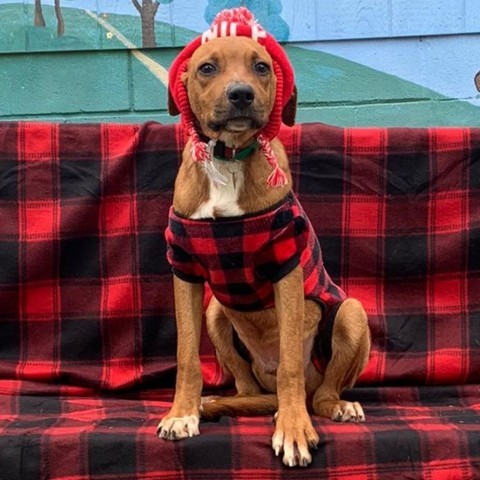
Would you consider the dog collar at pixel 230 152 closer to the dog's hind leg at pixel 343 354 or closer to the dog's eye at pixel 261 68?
the dog's eye at pixel 261 68

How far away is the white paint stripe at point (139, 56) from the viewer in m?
4.38

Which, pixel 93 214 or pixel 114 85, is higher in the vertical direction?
pixel 114 85

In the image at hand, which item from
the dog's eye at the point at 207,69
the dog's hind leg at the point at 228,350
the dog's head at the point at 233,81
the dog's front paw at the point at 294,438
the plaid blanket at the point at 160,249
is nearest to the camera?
the dog's front paw at the point at 294,438

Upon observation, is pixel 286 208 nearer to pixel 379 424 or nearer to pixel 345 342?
pixel 345 342

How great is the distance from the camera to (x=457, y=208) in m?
3.69

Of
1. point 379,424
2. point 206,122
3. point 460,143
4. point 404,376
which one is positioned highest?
point 206,122

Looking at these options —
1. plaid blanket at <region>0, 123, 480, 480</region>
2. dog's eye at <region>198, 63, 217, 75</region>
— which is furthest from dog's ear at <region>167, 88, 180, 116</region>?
plaid blanket at <region>0, 123, 480, 480</region>

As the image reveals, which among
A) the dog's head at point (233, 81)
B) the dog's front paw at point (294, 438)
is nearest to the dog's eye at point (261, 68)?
the dog's head at point (233, 81)

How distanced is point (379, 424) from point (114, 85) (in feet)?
7.99

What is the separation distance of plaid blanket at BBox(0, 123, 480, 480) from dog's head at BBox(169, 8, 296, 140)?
2.74 feet

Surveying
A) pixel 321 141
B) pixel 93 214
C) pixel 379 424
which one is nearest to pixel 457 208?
pixel 321 141

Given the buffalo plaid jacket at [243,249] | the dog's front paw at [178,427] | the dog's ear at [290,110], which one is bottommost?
the dog's front paw at [178,427]

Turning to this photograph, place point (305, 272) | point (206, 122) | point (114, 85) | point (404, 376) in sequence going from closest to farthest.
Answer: point (206, 122) → point (305, 272) → point (404, 376) → point (114, 85)

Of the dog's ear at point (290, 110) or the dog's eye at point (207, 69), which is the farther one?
the dog's ear at point (290, 110)
